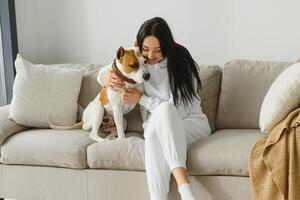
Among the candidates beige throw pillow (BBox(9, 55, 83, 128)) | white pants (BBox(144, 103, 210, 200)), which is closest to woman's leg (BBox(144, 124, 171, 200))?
white pants (BBox(144, 103, 210, 200))

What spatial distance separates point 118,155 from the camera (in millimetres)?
2373

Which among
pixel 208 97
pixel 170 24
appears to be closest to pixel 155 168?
pixel 208 97

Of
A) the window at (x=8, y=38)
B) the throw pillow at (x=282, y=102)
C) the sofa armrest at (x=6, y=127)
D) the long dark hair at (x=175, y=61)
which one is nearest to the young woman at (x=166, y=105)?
the long dark hair at (x=175, y=61)

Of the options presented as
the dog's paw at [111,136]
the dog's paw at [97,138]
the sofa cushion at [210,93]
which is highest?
the sofa cushion at [210,93]

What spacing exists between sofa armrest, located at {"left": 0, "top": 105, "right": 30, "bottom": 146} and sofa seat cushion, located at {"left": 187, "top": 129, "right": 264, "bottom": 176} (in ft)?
3.31

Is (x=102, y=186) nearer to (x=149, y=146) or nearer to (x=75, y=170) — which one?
(x=75, y=170)

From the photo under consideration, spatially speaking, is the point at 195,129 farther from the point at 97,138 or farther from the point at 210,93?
the point at 97,138

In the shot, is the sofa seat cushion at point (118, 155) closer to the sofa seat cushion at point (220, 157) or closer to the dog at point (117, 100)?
the dog at point (117, 100)

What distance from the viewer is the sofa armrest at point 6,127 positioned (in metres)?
2.63

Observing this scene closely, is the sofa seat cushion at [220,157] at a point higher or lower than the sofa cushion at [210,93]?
lower

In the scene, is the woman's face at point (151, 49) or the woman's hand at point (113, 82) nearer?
the woman's face at point (151, 49)

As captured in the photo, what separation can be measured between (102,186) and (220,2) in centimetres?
141

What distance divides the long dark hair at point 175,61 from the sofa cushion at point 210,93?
247mm

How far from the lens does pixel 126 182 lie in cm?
240
